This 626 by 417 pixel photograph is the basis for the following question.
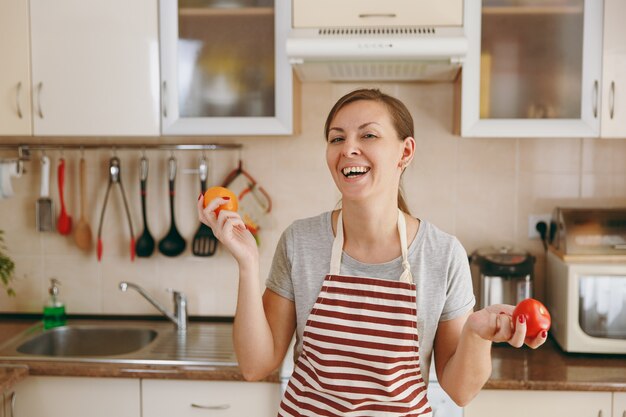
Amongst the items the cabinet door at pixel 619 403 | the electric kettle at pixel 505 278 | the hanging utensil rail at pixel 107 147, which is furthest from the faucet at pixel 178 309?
the cabinet door at pixel 619 403

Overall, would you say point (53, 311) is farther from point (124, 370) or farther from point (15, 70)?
point (15, 70)

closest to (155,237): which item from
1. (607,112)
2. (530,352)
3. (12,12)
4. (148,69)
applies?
(148,69)

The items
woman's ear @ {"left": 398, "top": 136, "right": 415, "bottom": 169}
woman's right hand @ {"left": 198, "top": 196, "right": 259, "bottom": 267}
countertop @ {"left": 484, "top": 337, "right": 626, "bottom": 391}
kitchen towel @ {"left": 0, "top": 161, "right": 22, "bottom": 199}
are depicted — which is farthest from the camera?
kitchen towel @ {"left": 0, "top": 161, "right": 22, "bottom": 199}

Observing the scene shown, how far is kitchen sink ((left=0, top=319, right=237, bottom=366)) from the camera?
234 cm

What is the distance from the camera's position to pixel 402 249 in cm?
139

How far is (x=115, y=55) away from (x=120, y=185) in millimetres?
567

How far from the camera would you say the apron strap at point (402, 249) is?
1.36 m

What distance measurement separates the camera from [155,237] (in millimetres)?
A: 2635

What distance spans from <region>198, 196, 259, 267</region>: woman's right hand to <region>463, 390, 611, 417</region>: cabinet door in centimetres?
104

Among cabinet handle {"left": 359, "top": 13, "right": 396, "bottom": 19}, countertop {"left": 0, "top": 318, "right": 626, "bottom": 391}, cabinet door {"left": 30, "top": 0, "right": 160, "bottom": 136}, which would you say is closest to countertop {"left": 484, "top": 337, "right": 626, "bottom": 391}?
countertop {"left": 0, "top": 318, "right": 626, "bottom": 391}

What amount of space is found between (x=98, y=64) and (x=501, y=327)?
1.61m

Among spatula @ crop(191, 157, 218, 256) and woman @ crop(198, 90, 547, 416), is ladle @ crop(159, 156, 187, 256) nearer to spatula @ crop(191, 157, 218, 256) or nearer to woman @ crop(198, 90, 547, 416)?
spatula @ crop(191, 157, 218, 256)

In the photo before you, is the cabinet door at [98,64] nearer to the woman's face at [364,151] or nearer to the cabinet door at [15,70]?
the cabinet door at [15,70]

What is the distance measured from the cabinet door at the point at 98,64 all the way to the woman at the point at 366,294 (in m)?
1.01
